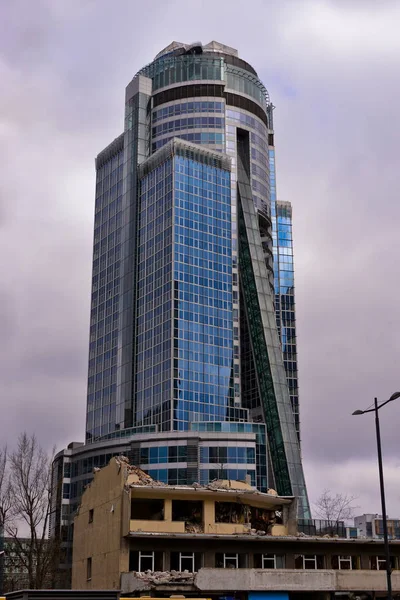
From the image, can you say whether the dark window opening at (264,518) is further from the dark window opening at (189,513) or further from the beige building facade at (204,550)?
the dark window opening at (189,513)

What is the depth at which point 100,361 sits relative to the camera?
552 ft

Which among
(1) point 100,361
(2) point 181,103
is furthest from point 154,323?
(2) point 181,103

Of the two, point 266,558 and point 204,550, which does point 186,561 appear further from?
point 266,558

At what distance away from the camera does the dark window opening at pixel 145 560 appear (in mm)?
66625

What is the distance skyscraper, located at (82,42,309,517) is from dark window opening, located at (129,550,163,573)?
217 feet

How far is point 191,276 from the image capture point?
153 m

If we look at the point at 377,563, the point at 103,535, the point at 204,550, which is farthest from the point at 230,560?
the point at 377,563

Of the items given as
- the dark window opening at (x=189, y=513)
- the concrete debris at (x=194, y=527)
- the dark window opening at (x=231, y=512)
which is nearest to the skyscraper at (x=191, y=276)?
the dark window opening at (x=231, y=512)

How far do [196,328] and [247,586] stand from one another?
86656mm

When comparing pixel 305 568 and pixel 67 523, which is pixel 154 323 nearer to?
pixel 67 523

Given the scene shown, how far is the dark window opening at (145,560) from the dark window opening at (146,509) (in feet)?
15.7

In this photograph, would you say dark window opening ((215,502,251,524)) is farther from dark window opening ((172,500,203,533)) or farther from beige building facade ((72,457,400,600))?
dark window opening ((172,500,203,533))

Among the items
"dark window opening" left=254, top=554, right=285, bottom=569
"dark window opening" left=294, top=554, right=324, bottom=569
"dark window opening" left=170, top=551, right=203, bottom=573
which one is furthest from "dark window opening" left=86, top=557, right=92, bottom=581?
"dark window opening" left=294, top=554, right=324, bottom=569

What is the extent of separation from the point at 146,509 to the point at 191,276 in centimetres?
8329
